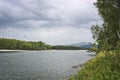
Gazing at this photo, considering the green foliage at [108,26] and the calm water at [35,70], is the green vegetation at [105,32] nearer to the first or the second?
the green foliage at [108,26]

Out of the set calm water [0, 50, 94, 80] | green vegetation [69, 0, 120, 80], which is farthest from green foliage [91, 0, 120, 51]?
calm water [0, 50, 94, 80]

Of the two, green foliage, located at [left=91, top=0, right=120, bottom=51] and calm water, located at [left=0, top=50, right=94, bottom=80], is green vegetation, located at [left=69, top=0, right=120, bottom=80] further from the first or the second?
calm water, located at [left=0, top=50, right=94, bottom=80]

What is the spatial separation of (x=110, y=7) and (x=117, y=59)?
625 inches

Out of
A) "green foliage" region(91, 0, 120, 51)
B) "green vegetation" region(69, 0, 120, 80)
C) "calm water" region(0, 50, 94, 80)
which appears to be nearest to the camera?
"green vegetation" region(69, 0, 120, 80)

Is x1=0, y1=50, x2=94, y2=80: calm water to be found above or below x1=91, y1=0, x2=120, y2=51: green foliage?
below

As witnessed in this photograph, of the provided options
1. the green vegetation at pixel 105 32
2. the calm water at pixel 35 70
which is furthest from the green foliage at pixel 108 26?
the calm water at pixel 35 70

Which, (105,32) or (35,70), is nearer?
(105,32)

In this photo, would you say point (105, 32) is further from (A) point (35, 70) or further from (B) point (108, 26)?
(A) point (35, 70)

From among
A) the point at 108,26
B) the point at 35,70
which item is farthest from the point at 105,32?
the point at 35,70

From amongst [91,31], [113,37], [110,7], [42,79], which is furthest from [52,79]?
[110,7]

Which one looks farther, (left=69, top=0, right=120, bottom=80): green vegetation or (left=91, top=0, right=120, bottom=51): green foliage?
(left=91, top=0, right=120, bottom=51): green foliage

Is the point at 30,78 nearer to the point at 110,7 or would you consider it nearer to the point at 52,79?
the point at 52,79

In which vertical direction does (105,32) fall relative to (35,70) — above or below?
above

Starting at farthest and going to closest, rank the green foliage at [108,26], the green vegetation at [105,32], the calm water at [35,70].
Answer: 1. the calm water at [35,70]
2. the green foliage at [108,26]
3. the green vegetation at [105,32]
